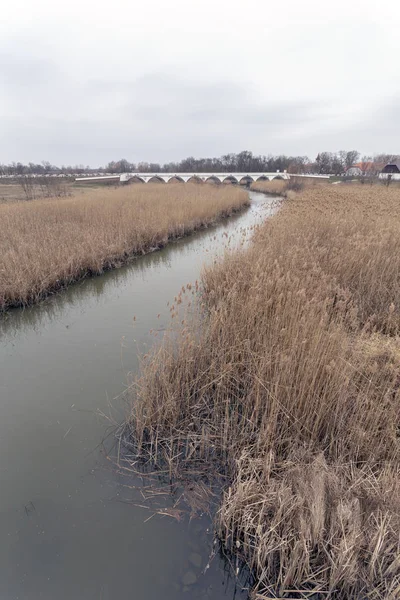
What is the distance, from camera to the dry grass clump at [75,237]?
6.19 m

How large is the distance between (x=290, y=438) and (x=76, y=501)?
1792 millimetres

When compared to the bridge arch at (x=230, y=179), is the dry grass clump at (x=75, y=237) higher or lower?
lower

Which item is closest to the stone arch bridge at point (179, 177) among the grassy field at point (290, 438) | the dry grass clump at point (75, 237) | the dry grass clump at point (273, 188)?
the dry grass clump at point (273, 188)

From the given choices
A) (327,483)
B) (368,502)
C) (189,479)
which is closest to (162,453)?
(189,479)

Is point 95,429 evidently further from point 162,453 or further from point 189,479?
point 189,479

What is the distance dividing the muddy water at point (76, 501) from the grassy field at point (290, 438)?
34 centimetres

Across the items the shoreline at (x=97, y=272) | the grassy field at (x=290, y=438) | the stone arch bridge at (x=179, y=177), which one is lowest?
the shoreline at (x=97, y=272)

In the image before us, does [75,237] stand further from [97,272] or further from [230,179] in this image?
[230,179]

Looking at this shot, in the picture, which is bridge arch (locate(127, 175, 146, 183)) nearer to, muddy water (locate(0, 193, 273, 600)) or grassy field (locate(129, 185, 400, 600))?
muddy water (locate(0, 193, 273, 600))

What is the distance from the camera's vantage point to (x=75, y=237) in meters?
8.44

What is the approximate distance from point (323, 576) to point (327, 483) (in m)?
0.49

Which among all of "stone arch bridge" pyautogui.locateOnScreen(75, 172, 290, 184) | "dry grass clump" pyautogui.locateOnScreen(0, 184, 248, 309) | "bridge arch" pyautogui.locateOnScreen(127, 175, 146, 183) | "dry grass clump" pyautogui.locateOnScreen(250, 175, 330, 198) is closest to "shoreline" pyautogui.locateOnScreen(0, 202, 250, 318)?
"dry grass clump" pyautogui.locateOnScreen(0, 184, 248, 309)

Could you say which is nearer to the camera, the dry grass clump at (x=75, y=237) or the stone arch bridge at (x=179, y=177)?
the dry grass clump at (x=75, y=237)

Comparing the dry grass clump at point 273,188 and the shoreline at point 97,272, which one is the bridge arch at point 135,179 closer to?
the dry grass clump at point 273,188
